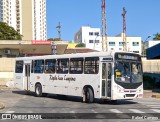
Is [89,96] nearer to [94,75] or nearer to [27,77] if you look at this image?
[94,75]

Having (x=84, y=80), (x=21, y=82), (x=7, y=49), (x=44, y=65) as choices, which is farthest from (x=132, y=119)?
(x=7, y=49)

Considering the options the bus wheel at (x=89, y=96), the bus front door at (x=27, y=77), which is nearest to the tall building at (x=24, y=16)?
the bus front door at (x=27, y=77)

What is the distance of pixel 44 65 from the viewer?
88.6 feet

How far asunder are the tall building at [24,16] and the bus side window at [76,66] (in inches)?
5846

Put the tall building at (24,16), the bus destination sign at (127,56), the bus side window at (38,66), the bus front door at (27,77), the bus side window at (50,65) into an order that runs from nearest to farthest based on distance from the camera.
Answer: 1. the bus destination sign at (127,56)
2. the bus side window at (50,65)
3. the bus side window at (38,66)
4. the bus front door at (27,77)
5. the tall building at (24,16)

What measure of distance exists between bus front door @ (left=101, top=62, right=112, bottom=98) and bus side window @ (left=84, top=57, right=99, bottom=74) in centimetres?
58

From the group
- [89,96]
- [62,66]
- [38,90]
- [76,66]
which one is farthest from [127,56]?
[38,90]

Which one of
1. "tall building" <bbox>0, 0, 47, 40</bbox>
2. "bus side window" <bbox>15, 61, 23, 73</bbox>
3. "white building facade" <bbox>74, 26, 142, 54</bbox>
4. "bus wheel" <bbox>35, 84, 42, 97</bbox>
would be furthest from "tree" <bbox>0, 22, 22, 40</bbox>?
"bus wheel" <bbox>35, 84, 42, 97</bbox>

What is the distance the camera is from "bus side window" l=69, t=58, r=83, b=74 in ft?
75.4

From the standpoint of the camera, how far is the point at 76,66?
23.5 meters

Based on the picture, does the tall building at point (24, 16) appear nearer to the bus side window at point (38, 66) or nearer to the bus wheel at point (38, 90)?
the bus side window at point (38, 66)

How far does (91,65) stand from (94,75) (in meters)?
0.72

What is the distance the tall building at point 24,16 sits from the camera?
174 metres

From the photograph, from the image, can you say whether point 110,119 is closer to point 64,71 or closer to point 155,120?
point 155,120
